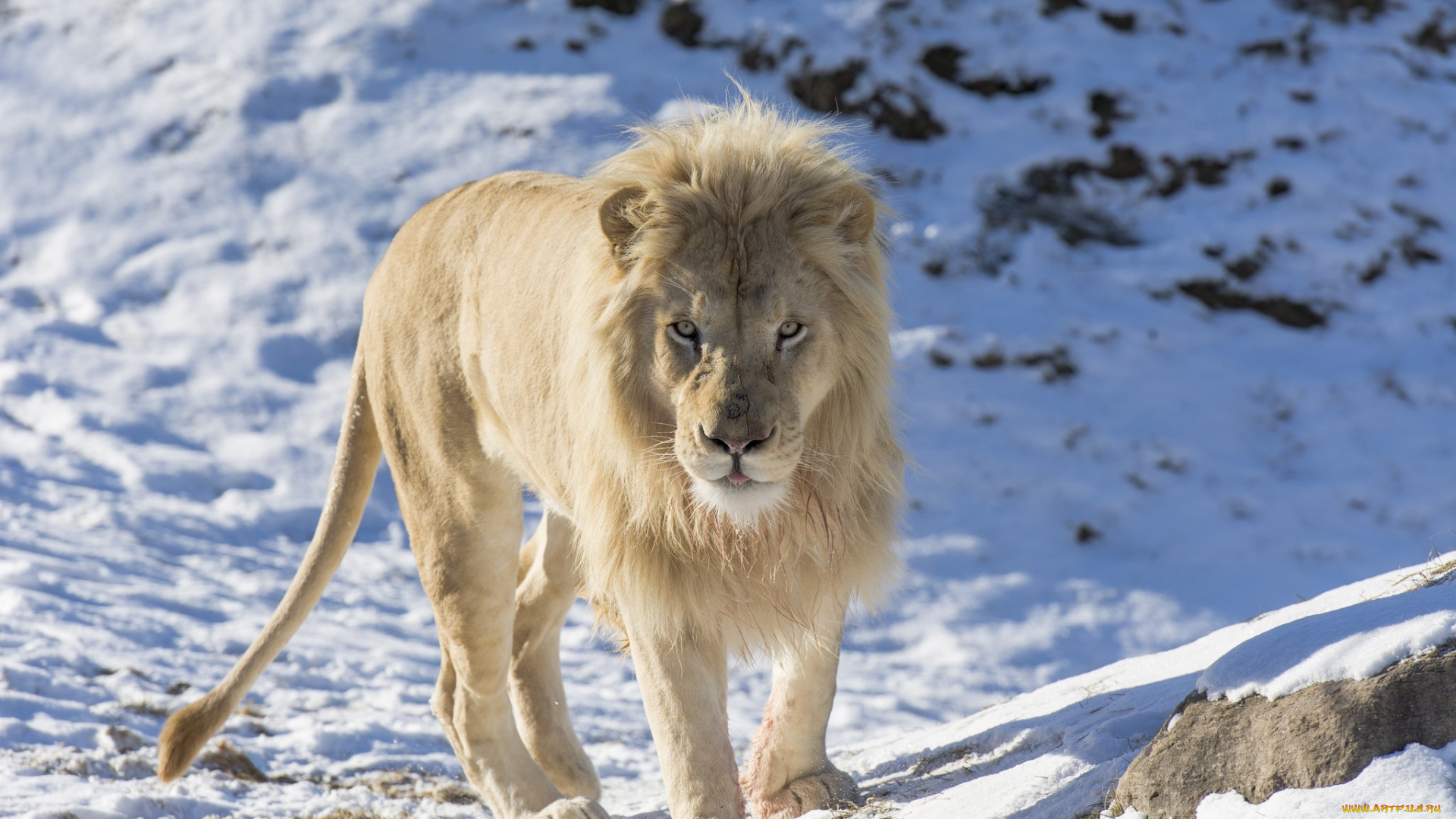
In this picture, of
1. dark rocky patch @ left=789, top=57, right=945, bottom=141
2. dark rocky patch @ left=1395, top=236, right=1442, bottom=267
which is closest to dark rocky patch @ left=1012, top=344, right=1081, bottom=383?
dark rocky patch @ left=789, top=57, right=945, bottom=141

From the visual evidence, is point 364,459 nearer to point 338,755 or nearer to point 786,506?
point 338,755

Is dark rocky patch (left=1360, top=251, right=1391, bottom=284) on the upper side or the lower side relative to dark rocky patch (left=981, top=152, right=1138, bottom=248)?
lower

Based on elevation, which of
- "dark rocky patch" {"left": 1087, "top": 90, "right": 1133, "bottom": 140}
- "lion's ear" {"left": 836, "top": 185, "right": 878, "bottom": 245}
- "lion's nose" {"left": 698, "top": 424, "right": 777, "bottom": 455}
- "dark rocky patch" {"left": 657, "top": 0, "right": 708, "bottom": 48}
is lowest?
"dark rocky patch" {"left": 1087, "top": 90, "right": 1133, "bottom": 140}

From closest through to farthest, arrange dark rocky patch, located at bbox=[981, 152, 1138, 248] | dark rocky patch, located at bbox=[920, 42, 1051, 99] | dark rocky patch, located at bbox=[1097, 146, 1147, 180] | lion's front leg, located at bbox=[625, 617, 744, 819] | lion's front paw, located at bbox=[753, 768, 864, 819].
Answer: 1. lion's front leg, located at bbox=[625, 617, 744, 819]
2. lion's front paw, located at bbox=[753, 768, 864, 819]
3. dark rocky patch, located at bbox=[981, 152, 1138, 248]
4. dark rocky patch, located at bbox=[1097, 146, 1147, 180]
5. dark rocky patch, located at bbox=[920, 42, 1051, 99]

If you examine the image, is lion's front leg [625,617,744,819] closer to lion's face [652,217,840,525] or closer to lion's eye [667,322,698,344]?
lion's face [652,217,840,525]

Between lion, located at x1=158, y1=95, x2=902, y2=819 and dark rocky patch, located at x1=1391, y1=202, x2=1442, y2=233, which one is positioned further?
dark rocky patch, located at x1=1391, y1=202, x2=1442, y2=233

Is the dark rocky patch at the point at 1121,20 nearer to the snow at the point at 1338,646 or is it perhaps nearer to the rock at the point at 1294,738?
the snow at the point at 1338,646

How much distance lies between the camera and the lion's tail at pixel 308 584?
131 inches

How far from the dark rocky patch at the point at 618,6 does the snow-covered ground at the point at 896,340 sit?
4cm

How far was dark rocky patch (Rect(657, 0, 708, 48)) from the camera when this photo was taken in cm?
963

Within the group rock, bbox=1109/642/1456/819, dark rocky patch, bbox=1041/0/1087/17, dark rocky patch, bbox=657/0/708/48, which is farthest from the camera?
dark rocky patch, bbox=657/0/708/48

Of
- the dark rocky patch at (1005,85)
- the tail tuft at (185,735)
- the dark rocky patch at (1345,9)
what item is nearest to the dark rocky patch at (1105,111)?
the dark rocky patch at (1005,85)

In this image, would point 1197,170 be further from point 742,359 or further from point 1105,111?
point 742,359

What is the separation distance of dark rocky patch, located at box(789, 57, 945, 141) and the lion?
5.91 m
